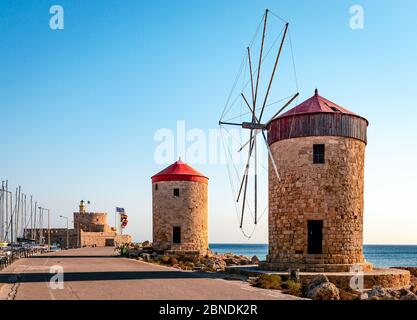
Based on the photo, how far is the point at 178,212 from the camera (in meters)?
33.8

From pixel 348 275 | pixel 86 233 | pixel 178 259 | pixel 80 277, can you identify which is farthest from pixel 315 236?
pixel 86 233

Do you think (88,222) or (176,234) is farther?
(88,222)

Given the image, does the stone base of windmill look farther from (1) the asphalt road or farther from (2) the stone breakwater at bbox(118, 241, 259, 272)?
(2) the stone breakwater at bbox(118, 241, 259, 272)

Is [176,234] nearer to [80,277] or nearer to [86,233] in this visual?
[80,277]

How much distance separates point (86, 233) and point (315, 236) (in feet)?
155

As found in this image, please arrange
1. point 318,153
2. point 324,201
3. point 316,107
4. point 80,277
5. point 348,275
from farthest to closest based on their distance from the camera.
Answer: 1. point 316,107
2. point 318,153
3. point 324,201
4. point 348,275
5. point 80,277

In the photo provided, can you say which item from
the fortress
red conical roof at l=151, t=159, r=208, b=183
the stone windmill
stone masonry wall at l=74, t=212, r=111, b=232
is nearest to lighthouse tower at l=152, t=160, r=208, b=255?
red conical roof at l=151, t=159, r=208, b=183

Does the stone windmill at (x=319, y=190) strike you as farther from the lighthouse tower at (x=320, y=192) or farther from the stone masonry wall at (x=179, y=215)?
the stone masonry wall at (x=179, y=215)

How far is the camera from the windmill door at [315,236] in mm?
20359

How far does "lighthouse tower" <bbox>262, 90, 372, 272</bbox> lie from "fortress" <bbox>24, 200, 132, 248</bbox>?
44023mm

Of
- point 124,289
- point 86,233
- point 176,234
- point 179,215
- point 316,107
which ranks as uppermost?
point 316,107

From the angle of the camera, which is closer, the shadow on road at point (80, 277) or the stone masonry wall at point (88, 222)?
the shadow on road at point (80, 277)

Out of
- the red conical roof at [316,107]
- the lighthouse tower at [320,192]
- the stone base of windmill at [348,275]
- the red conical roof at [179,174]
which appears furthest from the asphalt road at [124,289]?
the red conical roof at [179,174]
